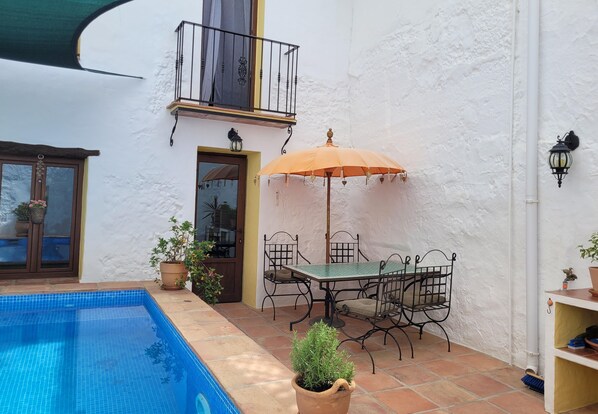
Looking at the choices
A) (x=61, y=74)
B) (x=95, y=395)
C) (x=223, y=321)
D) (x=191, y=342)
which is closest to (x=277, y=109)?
(x=61, y=74)

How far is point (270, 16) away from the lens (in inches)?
274

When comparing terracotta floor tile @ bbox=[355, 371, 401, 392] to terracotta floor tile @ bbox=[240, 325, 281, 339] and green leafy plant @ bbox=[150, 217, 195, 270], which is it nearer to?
terracotta floor tile @ bbox=[240, 325, 281, 339]

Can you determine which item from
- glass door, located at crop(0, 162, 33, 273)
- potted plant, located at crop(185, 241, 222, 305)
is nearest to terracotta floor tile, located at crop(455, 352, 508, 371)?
potted plant, located at crop(185, 241, 222, 305)

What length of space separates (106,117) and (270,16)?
306cm

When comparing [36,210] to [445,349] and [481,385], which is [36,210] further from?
[481,385]

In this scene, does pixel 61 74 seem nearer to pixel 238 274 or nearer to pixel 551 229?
pixel 238 274

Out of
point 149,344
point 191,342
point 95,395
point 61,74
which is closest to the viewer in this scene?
point 95,395

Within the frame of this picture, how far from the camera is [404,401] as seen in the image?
136 inches

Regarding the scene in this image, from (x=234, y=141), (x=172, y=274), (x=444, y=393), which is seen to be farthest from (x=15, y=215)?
(x=444, y=393)

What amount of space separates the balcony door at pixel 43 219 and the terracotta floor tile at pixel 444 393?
4874mm

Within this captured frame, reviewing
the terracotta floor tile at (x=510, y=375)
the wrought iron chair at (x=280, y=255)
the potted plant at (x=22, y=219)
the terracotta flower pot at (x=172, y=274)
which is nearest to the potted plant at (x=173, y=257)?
the terracotta flower pot at (x=172, y=274)

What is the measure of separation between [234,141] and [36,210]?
284cm

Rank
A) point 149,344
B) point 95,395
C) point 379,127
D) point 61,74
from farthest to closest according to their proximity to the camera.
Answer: point 379,127, point 61,74, point 149,344, point 95,395

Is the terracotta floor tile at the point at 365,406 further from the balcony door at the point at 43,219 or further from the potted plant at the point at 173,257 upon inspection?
the balcony door at the point at 43,219
